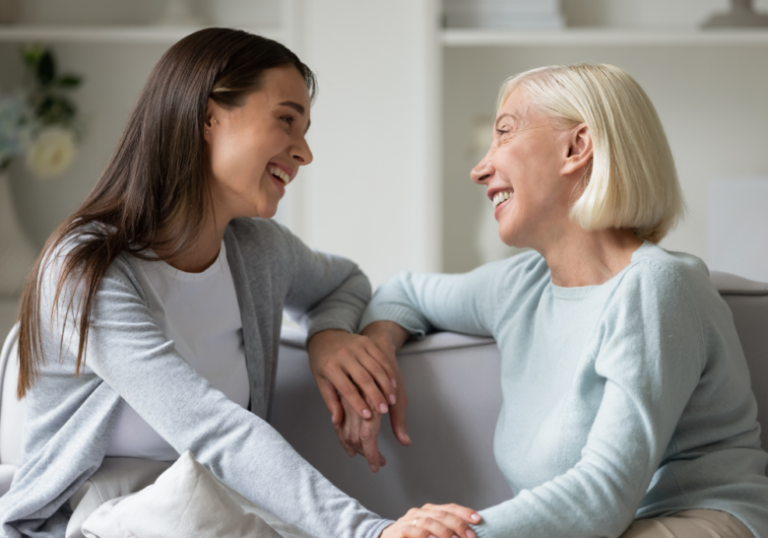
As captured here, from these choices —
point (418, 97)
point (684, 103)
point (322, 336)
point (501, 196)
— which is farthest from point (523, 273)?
point (684, 103)

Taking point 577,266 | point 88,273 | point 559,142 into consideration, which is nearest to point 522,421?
point 577,266

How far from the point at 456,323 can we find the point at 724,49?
1.95 meters

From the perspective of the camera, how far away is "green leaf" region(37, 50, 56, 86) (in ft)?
9.02

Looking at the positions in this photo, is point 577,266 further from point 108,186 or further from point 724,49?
point 724,49

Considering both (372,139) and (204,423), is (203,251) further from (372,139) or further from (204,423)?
(372,139)

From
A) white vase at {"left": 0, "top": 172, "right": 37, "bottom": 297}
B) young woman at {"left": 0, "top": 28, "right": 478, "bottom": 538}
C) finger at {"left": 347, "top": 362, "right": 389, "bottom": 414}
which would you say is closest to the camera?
young woman at {"left": 0, "top": 28, "right": 478, "bottom": 538}

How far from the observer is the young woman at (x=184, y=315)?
39.6 inches

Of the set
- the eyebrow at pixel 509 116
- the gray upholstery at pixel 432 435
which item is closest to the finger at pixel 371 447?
the gray upholstery at pixel 432 435

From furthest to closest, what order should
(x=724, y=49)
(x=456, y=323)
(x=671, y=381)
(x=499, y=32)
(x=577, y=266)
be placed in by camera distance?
(x=724, y=49) < (x=499, y=32) < (x=456, y=323) < (x=577, y=266) < (x=671, y=381)

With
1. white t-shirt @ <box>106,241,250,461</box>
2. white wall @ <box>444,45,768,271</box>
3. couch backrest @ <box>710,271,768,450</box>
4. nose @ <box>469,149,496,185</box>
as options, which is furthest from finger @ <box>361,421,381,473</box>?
white wall @ <box>444,45,768,271</box>

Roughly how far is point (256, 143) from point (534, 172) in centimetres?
46

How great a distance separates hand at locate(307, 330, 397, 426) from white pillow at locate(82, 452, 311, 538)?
0.30 m

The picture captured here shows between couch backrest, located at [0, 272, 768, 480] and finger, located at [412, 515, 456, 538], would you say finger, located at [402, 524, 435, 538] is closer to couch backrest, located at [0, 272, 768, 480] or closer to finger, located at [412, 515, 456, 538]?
finger, located at [412, 515, 456, 538]

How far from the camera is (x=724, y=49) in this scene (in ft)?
8.84
